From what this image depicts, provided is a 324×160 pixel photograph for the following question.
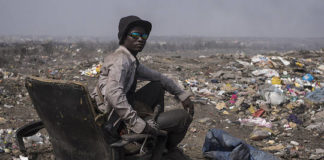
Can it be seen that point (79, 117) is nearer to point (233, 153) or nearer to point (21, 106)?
point (233, 153)

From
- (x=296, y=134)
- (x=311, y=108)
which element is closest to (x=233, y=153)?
(x=296, y=134)

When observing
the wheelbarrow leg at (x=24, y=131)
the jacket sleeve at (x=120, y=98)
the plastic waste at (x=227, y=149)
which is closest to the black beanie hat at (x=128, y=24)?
the jacket sleeve at (x=120, y=98)

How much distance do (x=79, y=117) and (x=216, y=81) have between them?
7.05 metres

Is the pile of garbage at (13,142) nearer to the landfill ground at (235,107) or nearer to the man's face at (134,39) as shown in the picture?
the landfill ground at (235,107)

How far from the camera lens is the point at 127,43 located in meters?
2.29

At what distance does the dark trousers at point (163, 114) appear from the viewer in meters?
2.20

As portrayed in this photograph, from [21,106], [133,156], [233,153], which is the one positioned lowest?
[21,106]

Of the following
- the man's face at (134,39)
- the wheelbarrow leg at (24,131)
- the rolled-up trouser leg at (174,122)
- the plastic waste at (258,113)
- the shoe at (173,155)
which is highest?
the man's face at (134,39)

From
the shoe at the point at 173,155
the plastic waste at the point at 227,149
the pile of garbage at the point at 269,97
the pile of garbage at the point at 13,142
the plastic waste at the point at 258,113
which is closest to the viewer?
the shoe at the point at 173,155

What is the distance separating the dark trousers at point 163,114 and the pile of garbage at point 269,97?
233 centimetres

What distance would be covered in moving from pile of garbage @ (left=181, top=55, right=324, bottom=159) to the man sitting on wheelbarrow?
2383mm

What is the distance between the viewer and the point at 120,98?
1929mm

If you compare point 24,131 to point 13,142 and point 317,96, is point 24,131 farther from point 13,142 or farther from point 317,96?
point 317,96

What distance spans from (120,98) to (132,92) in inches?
16.4
